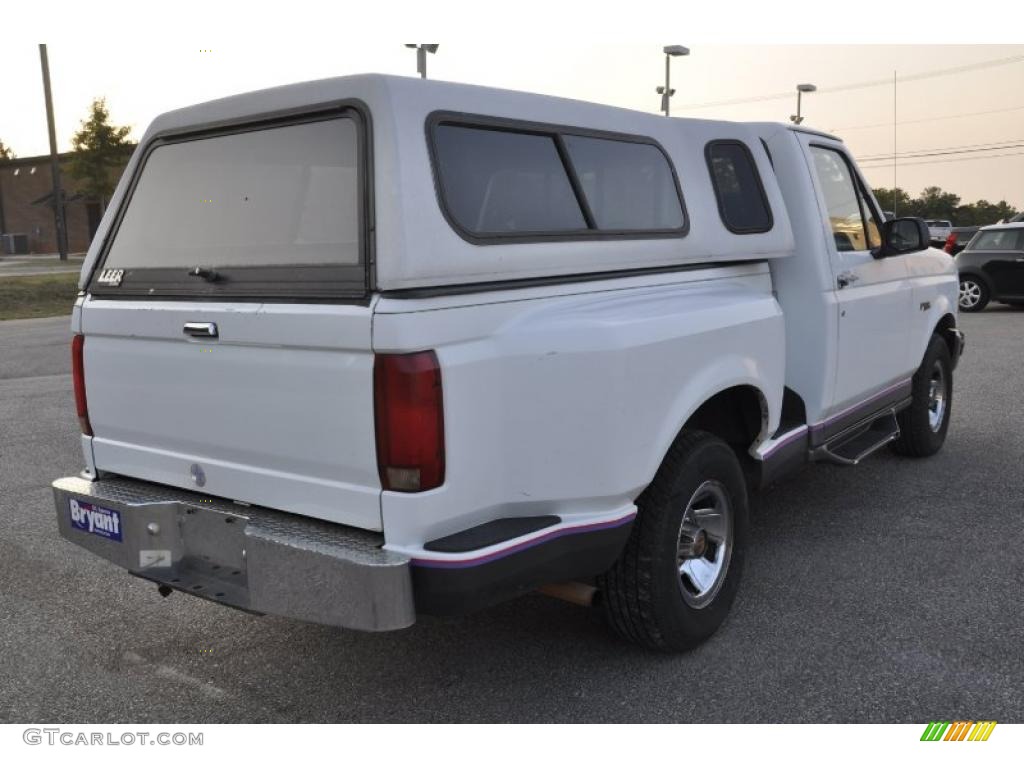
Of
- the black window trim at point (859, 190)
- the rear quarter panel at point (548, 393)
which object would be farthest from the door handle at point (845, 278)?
the rear quarter panel at point (548, 393)

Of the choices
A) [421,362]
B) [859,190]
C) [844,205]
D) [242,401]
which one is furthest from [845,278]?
[242,401]

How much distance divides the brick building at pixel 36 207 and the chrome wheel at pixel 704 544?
169 feet

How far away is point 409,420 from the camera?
8.62ft

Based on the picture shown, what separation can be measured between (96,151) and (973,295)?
111 feet

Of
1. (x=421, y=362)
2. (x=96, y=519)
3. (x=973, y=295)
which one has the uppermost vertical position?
(x=421, y=362)

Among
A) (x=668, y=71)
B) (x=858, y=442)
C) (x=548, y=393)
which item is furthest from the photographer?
(x=668, y=71)

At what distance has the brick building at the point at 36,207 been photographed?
50.3 metres

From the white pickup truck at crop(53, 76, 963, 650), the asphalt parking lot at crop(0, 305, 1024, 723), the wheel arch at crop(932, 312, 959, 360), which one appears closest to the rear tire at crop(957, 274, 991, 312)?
the wheel arch at crop(932, 312, 959, 360)

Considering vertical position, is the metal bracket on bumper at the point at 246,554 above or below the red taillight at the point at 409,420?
below

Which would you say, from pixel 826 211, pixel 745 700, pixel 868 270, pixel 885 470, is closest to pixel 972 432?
pixel 885 470

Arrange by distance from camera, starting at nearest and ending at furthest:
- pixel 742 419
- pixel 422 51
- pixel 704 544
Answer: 1. pixel 704 544
2. pixel 742 419
3. pixel 422 51

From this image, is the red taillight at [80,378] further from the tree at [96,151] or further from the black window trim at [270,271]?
the tree at [96,151]

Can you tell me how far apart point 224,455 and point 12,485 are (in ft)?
11.9
